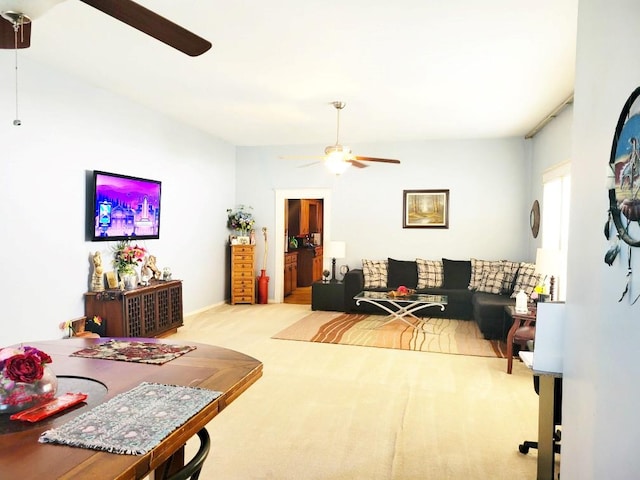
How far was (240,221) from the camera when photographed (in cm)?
791

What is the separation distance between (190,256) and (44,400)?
5553 millimetres

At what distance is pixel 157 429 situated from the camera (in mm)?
1238

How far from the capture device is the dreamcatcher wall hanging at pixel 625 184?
4.51 ft

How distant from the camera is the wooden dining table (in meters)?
1.05

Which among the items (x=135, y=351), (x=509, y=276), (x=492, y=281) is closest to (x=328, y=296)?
(x=492, y=281)

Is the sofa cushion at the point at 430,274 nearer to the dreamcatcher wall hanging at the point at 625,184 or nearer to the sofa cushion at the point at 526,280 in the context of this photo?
the sofa cushion at the point at 526,280

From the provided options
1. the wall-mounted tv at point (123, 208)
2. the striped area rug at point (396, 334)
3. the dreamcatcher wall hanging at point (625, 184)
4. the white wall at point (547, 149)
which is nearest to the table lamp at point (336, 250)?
the striped area rug at point (396, 334)

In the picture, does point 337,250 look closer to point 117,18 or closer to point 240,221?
point 240,221

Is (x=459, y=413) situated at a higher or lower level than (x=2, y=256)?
lower

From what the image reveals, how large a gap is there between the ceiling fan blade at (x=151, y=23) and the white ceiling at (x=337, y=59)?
4.09 ft

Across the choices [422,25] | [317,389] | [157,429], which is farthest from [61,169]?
[157,429]

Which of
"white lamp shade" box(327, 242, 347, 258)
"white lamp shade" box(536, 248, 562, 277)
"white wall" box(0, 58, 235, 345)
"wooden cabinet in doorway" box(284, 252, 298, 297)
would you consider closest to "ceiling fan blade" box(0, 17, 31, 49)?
"white wall" box(0, 58, 235, 345)

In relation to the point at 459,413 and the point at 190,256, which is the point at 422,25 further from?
the point at 190,256

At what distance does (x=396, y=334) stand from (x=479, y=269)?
6.81 feet
